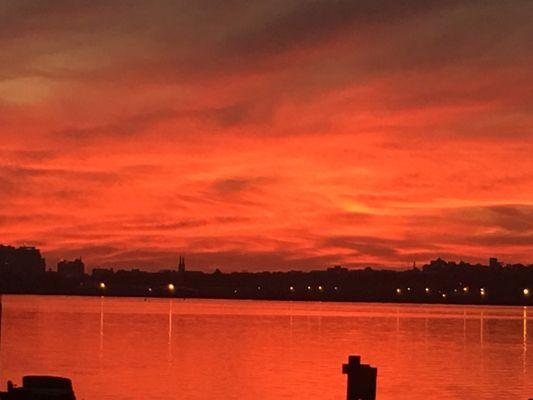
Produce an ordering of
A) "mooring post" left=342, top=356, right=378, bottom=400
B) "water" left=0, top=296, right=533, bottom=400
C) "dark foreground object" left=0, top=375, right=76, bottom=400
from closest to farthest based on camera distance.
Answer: "mooring post" left=342, top=356, right=378, bottom=400 < "dark foreground object" left=0, top=375, right=76, bottom=400 < "water" left=0, top=296, right=533, bottom=400

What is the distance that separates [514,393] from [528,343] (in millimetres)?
63988

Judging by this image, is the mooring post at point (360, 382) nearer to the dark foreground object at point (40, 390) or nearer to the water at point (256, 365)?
the dark foreground object at point (40, 390)

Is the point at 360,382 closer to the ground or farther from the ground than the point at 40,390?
farther from the ground

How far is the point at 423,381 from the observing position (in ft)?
232

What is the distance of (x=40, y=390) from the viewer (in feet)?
120

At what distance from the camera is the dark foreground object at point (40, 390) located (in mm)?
35688

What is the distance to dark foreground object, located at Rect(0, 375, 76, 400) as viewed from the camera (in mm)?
35688

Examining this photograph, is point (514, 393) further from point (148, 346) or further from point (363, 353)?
point (148, 346)

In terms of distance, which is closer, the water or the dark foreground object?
Result: the dark foreground object

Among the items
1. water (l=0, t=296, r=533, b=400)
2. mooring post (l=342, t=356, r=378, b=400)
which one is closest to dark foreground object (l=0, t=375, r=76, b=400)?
mooring post (l=342, t=356, r=378, b=400)

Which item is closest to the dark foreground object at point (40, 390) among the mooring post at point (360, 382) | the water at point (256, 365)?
the mooring post at point (360, 382)

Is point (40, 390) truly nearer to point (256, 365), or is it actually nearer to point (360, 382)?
point (360, 382)

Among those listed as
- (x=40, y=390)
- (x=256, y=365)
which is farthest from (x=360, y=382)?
(x=256, y=365)

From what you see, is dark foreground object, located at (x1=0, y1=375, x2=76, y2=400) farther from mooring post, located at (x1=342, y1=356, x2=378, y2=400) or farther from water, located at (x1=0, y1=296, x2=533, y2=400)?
water, located at (x1=0, y1=296, x2=533, y2=400)
